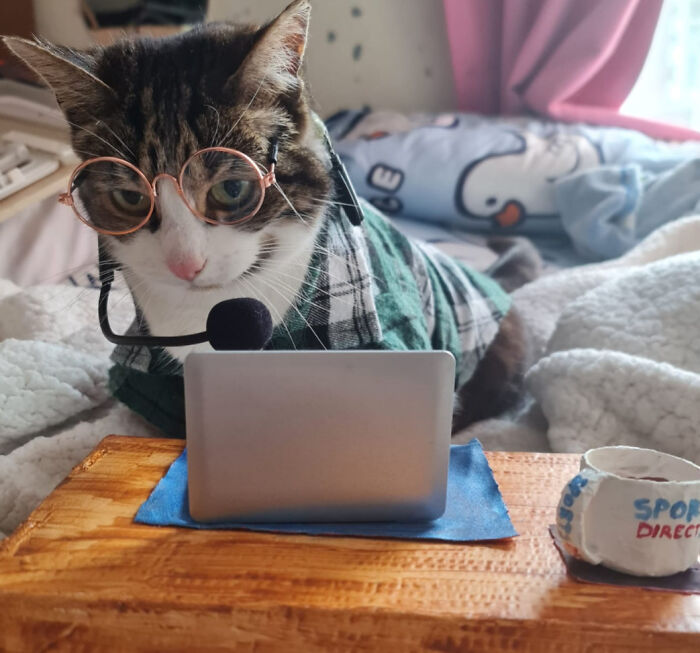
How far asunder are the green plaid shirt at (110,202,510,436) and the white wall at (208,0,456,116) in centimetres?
149

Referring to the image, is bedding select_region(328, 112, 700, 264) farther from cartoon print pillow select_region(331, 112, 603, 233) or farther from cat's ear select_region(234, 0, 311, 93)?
cat's ear select_region(234, 0, 311, 93)

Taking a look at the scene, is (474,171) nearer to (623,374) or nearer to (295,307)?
(623,374)

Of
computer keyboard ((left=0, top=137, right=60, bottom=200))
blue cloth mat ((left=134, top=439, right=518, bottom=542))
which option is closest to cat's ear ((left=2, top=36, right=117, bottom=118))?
blue cloth mat ((left=134, top=439, right=518, bottom=542))

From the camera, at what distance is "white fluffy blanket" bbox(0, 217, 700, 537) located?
2.62 ft

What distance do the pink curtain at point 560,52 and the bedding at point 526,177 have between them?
167 mm

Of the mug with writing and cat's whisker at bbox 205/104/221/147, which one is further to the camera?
cat's whisker at bbox 205/104/221/147

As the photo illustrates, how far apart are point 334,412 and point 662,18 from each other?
83.6 inches

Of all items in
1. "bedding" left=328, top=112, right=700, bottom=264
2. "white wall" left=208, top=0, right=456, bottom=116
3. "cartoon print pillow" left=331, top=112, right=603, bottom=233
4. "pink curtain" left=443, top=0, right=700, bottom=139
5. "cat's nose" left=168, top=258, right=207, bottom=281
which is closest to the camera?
"cat's nose" left=168, top=258, right=207, bottom=281

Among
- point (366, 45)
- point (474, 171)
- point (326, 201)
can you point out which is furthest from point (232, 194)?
point (366, 45)

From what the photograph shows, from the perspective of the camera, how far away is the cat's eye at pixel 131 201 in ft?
2.23

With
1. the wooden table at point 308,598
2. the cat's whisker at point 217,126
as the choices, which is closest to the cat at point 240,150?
the cat's whisker at point 217,126

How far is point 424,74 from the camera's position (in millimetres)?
2422

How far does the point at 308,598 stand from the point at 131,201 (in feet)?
1.34

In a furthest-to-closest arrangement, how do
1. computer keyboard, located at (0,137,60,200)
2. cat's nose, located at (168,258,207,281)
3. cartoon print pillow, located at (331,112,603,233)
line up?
cartoon print pillow, located at (331,112,603,233) → computer keyboard, located at (0,137,60,200) → cat's nose, located at (168,258,207,281)
